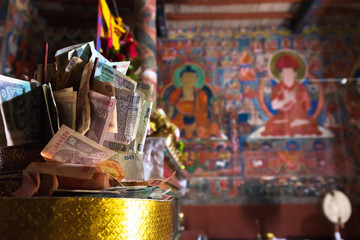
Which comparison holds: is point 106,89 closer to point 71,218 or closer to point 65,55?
point 65,55

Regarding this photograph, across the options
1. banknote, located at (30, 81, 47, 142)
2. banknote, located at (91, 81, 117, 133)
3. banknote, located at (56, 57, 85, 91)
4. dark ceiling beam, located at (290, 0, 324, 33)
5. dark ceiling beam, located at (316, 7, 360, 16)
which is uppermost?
dark ceiling beam, located at (316, 7, 360, 16)

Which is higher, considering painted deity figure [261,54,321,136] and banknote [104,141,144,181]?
painted deity figure [261,54,321,136]

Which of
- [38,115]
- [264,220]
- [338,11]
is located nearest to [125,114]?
[38,115]

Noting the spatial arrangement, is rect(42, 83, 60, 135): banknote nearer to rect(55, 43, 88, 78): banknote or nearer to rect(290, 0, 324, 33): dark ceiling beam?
rect(55, 43, 88, 78): banknote

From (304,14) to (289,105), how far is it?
7.16 feet

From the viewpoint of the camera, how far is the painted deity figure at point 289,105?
748cm

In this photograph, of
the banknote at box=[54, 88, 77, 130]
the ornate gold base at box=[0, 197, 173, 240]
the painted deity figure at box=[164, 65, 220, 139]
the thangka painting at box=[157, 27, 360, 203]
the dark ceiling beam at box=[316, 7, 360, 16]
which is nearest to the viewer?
the ornate gold base at box=[0, 197, 173, 240]

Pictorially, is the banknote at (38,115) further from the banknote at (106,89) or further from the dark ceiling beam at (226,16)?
the dark ceiling beam at (226,16)

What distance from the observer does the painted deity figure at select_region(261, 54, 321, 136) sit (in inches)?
294

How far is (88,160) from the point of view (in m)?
0.61

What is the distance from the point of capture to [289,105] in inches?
302

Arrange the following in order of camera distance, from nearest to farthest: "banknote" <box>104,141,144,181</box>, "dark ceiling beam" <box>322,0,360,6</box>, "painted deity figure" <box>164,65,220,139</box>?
"banknote" <box>104,141,144,181</box> < "dark ceiling beam" <box>322,0,360,6</box> < "painted deity figure" <box>164,65,220,139</box>

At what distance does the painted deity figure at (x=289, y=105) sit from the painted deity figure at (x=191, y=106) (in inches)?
55.5

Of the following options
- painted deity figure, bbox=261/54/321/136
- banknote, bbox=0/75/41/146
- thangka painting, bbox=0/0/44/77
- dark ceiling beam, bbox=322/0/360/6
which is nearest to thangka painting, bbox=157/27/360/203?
painted deity figure, bbox=261/54/321/136
